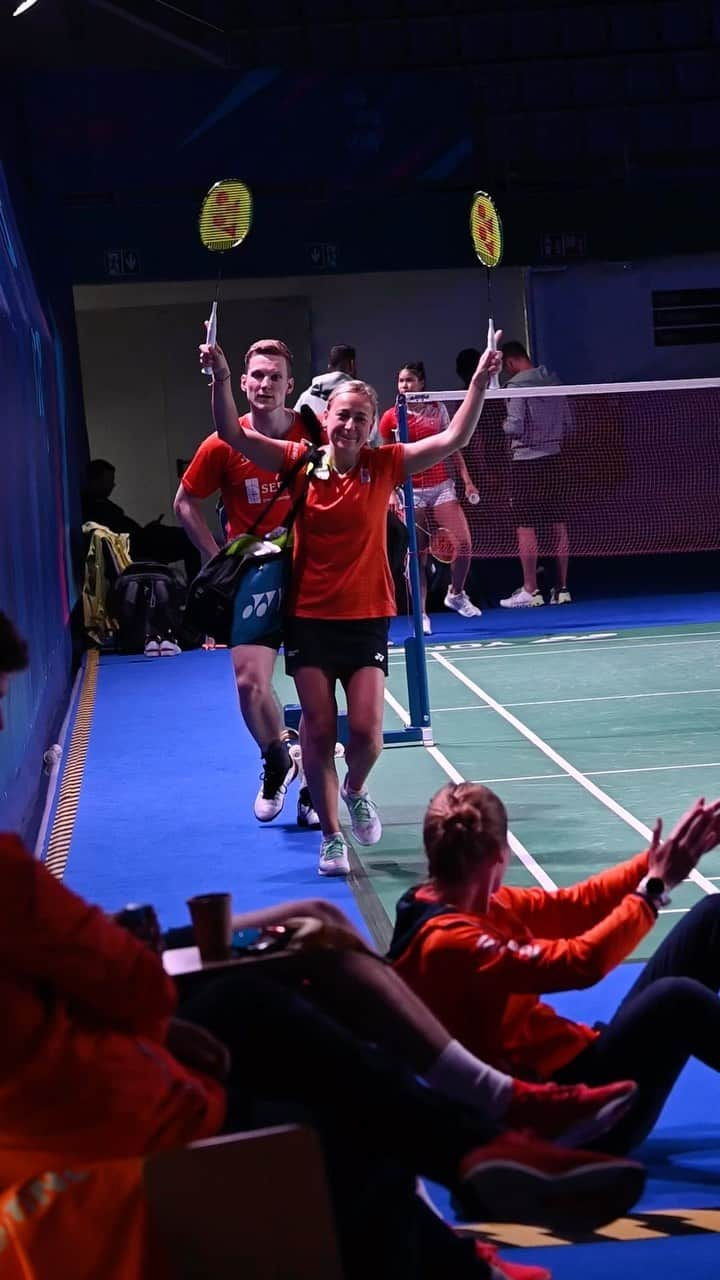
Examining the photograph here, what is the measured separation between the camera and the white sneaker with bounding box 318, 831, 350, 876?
6801 mm

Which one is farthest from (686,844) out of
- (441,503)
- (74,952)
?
(441,503)

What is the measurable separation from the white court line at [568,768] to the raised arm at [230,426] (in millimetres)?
2232

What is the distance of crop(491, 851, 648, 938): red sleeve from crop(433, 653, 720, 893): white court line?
2.14 m

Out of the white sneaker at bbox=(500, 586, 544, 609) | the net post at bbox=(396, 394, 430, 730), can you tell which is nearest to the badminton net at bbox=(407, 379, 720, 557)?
the white sneaker at bbox=(500, 586, 544, 609)

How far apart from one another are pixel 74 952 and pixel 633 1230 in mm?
1708

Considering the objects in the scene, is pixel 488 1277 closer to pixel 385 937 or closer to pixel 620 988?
pixel 620 988

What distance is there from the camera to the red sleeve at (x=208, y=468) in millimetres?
7406

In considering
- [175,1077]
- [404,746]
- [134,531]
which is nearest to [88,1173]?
[175,1077]

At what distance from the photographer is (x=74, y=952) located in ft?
8.12

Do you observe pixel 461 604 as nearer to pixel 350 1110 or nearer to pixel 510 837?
pixel 510 837

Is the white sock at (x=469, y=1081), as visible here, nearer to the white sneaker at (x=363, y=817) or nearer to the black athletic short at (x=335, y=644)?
the black athletic short at (x=335, y=644)

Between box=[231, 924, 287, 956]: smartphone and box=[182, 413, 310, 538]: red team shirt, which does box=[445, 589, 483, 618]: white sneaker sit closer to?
box=[182, 413, 310, 538]: red team shirt

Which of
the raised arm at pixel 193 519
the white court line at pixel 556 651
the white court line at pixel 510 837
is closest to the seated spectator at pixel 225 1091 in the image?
the white court line at pixel 510 837

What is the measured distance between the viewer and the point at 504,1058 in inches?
138
